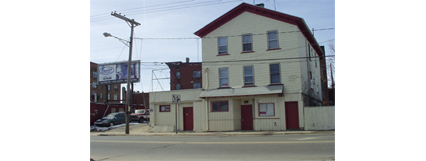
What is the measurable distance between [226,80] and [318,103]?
10033 mm

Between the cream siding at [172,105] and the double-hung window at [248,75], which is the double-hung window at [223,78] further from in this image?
the cream siding at [172,105]

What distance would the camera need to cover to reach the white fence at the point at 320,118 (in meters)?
21.4

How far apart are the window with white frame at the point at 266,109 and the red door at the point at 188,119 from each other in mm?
5299

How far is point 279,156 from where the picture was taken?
9781 millimetres

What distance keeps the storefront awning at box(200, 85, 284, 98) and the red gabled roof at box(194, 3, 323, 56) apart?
433cm

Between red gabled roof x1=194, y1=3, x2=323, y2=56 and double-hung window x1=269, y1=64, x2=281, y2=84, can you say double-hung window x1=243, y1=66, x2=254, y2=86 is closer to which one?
double-hung window x1=269, y1=64, x2=281, y2=84

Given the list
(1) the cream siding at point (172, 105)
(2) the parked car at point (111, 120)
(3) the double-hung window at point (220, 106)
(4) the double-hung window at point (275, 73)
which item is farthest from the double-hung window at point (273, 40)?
(2) the parked car at point (111, 120)

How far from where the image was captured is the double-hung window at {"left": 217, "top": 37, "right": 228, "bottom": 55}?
24453 millimetres

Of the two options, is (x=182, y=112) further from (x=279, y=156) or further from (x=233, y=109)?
(x=279, y=156)

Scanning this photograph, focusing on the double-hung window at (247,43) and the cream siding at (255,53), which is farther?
the double-hung window at (247,43)

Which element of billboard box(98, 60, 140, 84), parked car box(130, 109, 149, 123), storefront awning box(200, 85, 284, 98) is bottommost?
parked car box(130, 109, 149, 123)

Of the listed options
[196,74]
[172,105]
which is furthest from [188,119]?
[196,74]

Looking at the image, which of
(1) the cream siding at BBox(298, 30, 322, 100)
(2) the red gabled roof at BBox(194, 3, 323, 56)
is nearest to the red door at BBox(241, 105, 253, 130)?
(1) the cream siding at BBox(298, 30, 322, 100)

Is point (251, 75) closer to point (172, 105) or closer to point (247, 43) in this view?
point (247, 43)
